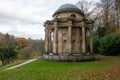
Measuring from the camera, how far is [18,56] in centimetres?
5166

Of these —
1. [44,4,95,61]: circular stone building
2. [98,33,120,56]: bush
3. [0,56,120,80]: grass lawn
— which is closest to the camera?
[0,56,120,80]: grass lawn

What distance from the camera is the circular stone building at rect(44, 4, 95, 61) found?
25341mm

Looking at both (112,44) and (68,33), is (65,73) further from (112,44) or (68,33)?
(112,44)

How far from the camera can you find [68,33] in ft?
84.6

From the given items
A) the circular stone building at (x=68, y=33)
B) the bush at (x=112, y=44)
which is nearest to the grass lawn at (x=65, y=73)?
the circular stone building at (x=68, y=33)

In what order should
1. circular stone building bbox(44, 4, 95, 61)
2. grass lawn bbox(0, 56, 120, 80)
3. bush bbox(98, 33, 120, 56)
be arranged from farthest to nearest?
1. bush bbox(98, 33, 120, 56)
2. circular stone building bbox(44, 4, 95, 61)
3. grass lawn bbox(0, 56, 120, 80)

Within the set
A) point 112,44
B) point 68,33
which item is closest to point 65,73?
point 68,33

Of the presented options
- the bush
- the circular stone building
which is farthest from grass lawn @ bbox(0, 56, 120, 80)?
the bush

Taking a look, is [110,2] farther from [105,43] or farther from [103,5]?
[105,43]

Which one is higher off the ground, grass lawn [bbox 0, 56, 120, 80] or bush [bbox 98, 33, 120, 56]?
bush [bbox 98, 33, 120, 56]

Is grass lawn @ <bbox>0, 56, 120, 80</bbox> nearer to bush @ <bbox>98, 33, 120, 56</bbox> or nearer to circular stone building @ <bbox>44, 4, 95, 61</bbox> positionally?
circular stone building @ <bbox>44, 4, 95, 61</bbox>

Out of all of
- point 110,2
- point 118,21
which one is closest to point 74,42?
point 118,21

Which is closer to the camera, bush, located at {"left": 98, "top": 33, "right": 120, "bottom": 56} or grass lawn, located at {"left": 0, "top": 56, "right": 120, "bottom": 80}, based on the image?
grass lawn, located at {"left": 0, "top": 56, "right": 120, "bottom": 80}

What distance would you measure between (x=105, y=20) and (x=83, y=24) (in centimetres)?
1631
